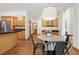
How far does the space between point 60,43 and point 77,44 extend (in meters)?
3.07

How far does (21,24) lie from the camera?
12.5 metres

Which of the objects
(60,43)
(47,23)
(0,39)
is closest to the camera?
(60,43)

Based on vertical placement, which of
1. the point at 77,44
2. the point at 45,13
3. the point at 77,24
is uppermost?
the point at 45,13

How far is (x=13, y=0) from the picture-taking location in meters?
1.41

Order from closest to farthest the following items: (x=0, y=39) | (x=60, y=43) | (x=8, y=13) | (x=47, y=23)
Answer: (x=60, y=43) → (x=0, y=39) → (x=8, y=13) → (x=47, y=23)

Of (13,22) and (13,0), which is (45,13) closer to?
(13,0)

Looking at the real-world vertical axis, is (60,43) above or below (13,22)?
below

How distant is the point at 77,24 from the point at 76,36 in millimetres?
570

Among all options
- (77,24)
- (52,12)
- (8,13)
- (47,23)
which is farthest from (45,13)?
(47,23)
